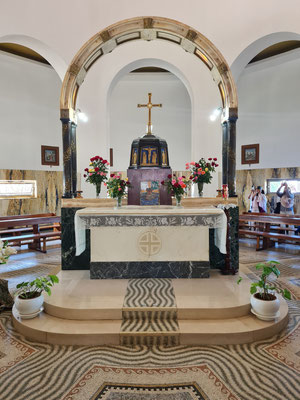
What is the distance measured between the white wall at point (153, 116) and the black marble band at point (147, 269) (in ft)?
24.4

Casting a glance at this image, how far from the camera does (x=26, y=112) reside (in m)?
10.2

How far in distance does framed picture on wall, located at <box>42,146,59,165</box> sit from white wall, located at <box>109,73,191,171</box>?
2246 millimetres

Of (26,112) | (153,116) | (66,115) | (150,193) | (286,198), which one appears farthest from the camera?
(153,116)

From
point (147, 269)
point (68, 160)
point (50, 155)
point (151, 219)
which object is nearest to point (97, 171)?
point (68, 160)

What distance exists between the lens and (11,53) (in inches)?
378

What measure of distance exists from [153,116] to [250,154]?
4.21m

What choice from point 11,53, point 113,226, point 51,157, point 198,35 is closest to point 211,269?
point 113,226

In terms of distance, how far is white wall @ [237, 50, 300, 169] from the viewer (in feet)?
33.3

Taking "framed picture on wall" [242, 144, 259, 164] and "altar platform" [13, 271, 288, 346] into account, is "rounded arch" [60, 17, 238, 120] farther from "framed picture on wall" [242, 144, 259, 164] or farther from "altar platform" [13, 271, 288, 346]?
"framed picture on wall" [242, 144, 259, 164]

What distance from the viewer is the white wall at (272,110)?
→ 10.1 m

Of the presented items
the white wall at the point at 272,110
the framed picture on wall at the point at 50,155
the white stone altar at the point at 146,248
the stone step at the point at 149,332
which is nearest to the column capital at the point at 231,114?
the white stone altar at the point at 146,248

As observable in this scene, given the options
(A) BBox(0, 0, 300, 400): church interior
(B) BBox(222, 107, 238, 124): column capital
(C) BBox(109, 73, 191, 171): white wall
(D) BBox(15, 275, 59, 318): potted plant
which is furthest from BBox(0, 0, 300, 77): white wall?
(D) BBox(15, 275, 59, 318): potted plant

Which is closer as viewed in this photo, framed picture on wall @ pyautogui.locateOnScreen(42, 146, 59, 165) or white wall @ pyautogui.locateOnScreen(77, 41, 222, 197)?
white wall @ pyautogui.locateOnScreen(77, 41, 222, 197)

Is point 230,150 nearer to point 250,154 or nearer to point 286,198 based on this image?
point 286,198
